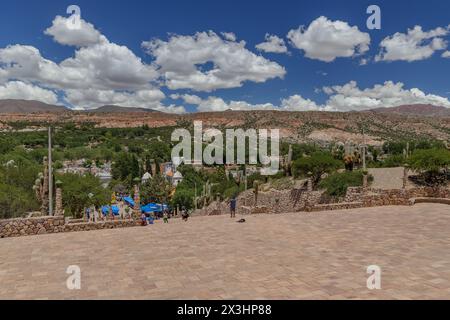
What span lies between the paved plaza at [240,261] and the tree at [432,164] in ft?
60.6

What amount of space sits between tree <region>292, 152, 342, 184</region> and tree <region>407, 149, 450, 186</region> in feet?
22.0

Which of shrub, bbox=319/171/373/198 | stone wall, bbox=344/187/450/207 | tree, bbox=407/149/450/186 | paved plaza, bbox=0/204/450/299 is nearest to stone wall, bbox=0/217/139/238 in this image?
paved plaza, bbox=0/204/450/299

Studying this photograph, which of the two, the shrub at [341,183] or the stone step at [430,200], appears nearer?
the stone step at [430,200]

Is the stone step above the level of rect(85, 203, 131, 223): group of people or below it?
above

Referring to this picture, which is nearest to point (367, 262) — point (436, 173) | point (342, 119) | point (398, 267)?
point (398, 267)

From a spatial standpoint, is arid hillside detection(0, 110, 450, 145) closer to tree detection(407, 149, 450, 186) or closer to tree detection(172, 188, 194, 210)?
tree detection(172, 188, 194, 210)

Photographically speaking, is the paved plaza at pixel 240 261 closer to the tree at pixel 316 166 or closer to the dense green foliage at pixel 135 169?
the dense green foliage at pixel 135 169

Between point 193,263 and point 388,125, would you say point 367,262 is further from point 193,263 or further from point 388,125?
point 388,125

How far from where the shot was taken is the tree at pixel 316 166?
36.1 m

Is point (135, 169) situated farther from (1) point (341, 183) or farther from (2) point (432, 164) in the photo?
(2) point (432, 164)

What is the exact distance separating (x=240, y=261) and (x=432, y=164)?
27.5 meters

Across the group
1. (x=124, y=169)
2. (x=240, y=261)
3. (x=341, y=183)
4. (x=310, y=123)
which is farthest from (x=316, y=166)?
(x=310, y=123)

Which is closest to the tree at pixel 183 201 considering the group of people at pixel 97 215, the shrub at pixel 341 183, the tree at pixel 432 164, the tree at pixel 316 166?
the tree at pixel 316 166

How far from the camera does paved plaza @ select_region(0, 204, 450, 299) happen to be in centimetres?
673
